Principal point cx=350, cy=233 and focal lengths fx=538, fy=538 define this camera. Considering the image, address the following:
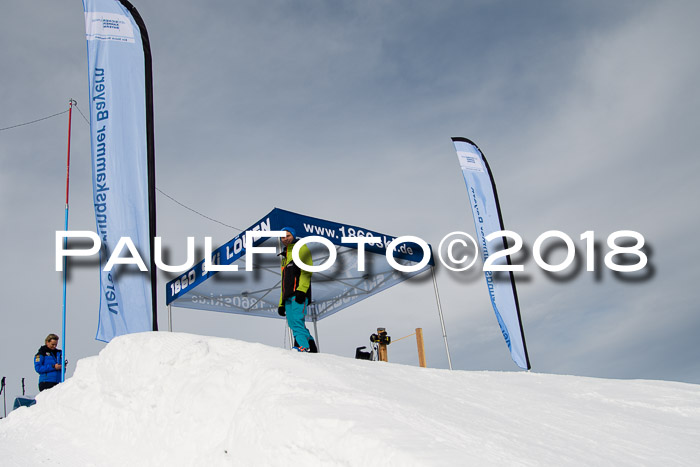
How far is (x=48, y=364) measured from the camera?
6.03 metres

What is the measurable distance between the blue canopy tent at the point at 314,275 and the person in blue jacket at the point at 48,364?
277cm

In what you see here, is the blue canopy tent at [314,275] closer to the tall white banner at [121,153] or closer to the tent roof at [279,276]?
the tent roof at [279,276]

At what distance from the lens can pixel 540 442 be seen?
2.56m

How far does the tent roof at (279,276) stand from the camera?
824 cm

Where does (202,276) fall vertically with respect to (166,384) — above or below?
above

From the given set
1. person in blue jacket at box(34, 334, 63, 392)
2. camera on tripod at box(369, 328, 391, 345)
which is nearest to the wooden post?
camera on tripod at box(369, 328, 391, 345)


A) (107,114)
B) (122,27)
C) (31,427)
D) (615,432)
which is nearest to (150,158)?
(107,114)

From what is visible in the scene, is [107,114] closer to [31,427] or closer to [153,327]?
[153,327]

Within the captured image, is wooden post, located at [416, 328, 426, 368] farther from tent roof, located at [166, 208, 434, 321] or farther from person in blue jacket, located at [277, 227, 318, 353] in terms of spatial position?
person in blue jacket, located at [277, 227, 318, 353]

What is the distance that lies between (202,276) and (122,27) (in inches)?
154

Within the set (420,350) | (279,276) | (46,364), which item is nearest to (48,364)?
(46,364)

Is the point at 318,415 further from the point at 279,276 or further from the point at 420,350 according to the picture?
the point at 420,350

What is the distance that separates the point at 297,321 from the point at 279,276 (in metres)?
5.41

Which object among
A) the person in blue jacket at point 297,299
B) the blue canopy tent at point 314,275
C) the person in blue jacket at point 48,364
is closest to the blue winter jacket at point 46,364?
the person in blue jacket at point 48,364
